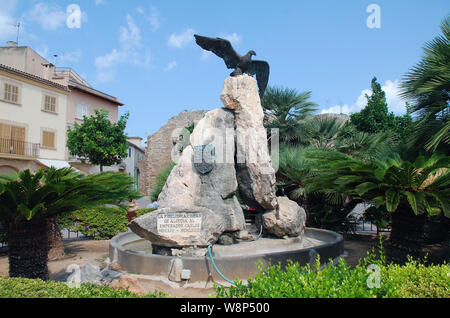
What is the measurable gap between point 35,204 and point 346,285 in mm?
4348

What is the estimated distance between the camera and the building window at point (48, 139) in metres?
23.9

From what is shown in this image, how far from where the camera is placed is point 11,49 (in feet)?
82.0

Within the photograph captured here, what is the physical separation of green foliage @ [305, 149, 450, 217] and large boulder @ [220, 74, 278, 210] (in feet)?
9.26

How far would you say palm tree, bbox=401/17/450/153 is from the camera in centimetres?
684

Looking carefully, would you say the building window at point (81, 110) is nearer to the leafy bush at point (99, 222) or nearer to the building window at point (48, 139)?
the building window at point (48, 139)

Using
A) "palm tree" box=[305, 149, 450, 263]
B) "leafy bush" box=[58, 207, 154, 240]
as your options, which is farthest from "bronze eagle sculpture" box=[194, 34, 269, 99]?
"leafy bush" box=[58, 207, 154, 240]

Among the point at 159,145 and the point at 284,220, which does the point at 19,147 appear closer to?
the point at 159,145

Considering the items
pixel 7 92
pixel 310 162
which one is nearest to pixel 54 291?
pixel 310 162

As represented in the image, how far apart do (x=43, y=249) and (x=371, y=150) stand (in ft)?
33.1

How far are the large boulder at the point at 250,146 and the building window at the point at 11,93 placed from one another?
18.5 metres

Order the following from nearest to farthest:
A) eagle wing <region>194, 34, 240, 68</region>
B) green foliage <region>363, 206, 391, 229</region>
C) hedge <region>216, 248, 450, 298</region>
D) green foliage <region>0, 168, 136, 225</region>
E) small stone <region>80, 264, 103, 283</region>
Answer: hedge <region>216, 248, 450, 298</region>
green foliage <region>0, 168, 136, 225</region>
small stone <region>80, 264, 103, 283</region>
eagle wing <region>194, 34, 240, 68</region>
green foliage <region>363, 206, 391, 229</region>

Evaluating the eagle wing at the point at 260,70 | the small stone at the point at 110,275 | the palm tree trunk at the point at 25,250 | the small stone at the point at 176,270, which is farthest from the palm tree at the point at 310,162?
the palm tree trunk at the point at 25,250

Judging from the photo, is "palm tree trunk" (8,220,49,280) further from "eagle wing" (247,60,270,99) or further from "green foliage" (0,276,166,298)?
"eagle wing" (247,60,270,99)
